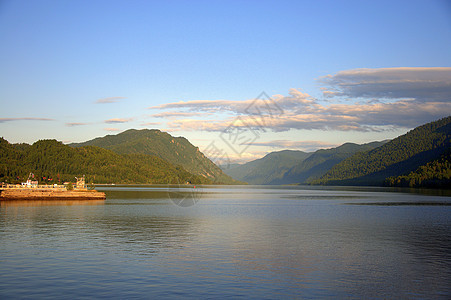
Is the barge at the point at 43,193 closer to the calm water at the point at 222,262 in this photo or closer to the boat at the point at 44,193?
the boat at the point at 44,193

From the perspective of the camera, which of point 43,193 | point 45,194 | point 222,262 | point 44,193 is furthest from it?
point 44,193

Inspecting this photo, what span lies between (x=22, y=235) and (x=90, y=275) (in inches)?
923

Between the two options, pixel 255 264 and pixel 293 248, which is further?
pixel 293 248

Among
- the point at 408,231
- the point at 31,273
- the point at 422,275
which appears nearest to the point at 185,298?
the point at 31,273

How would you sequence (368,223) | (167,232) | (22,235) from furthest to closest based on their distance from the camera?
1. (368,223)
2. (167,232)
3. (22,235)

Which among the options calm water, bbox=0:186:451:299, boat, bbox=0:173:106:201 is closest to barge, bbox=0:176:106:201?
boat, bbox=0:173:106:201

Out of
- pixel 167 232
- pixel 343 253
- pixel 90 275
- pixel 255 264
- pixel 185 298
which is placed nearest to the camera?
pixel 185 298

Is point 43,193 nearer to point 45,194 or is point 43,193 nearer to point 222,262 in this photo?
point 45,194

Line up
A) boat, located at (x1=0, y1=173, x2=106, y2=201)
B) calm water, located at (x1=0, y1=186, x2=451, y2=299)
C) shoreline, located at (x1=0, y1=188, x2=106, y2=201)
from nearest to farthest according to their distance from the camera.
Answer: calm water, located at (x1=0, y1=186, x2=451, y2=299), shoreline, located at (x1=0, y1=188, x2=106, y2=201), boat, located at (x1=0, y1=173, x2=106, y2=201)

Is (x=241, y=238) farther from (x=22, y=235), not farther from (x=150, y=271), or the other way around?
(x=22, y=235)

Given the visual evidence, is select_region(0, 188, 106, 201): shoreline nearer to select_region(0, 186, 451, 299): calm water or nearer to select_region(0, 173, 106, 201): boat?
select_region(0, 173, 106, 201): boat

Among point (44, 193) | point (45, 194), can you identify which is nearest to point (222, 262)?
point (45, 194)

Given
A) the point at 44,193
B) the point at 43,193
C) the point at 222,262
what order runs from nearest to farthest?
the point at 222,262 → the point at 43,193 → the point at 44,193

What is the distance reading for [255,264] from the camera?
34375mm
